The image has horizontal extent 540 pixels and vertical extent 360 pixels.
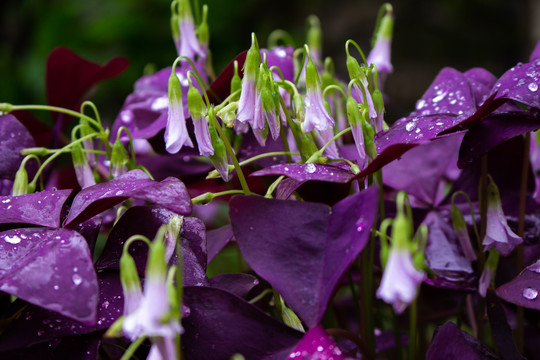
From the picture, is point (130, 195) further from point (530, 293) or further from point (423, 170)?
point (423, 170)

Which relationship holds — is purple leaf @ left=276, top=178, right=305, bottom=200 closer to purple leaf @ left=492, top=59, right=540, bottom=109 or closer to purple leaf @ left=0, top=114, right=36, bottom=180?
purple leaf @ left=492, top=59, right=540, bottom=109

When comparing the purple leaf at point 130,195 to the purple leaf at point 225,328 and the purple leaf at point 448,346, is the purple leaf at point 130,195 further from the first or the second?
the purple leaf at point 448,346

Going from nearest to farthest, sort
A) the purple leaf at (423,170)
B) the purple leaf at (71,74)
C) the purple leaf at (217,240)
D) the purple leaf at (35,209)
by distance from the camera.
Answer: the purple leaf at (35,209) < the purple leaf at (217,240) < the purple leaf at (423,170) < the purple leaf at (71,74)

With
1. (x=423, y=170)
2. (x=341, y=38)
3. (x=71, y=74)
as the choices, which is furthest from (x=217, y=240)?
(x=341, y=38)

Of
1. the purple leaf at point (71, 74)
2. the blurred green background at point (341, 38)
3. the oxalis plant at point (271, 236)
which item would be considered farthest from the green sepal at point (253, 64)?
the blurred green background at point (341, 38)

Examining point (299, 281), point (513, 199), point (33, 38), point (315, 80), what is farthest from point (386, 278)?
point (33, 38)

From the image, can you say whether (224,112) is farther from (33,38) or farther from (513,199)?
(33,38)

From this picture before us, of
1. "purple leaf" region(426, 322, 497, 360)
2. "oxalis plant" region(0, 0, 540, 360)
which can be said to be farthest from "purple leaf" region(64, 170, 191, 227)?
"purple leaf" region(426, 322, 497, 360)
